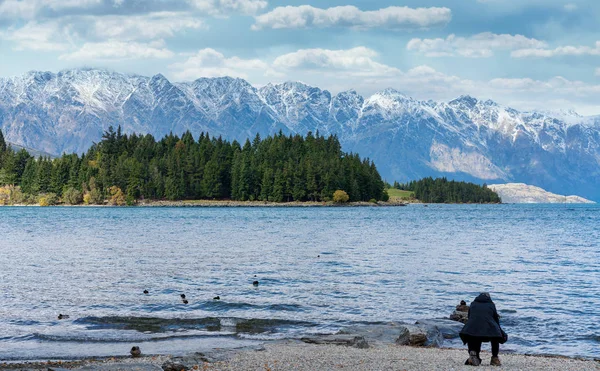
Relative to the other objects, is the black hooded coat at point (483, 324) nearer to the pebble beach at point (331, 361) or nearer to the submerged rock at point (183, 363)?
the pebble beach at point (331, 361)

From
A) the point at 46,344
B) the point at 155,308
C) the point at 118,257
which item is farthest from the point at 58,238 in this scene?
the point at 46,344

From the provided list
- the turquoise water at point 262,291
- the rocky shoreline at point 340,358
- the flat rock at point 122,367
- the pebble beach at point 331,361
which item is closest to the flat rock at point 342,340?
the rocky shoreline at point 340,358

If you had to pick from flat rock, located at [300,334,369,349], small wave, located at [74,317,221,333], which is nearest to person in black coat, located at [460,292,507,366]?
flat rock, located at [300,334,369,349]

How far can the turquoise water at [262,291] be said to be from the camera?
34375mm

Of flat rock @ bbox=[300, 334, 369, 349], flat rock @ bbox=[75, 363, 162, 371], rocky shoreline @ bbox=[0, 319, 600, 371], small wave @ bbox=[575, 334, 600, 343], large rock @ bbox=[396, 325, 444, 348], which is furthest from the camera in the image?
small wave @ bbox=[575, 334, 600, 343]

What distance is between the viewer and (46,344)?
3186cm

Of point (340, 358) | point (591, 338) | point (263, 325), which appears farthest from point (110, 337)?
point (591, 338)

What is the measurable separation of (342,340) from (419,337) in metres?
3.74

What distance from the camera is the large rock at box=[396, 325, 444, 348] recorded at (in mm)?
31703

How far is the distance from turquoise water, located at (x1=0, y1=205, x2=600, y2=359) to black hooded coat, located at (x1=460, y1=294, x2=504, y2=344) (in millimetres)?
8117

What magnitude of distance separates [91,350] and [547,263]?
5088 centimetres

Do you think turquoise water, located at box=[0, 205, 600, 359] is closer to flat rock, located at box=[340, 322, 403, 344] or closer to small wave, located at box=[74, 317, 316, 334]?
small wave, located at box=[74, 317, 316, 334]

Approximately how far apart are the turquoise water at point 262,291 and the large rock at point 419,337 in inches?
40.9

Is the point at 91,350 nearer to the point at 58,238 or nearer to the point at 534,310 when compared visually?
the point at 534,310
